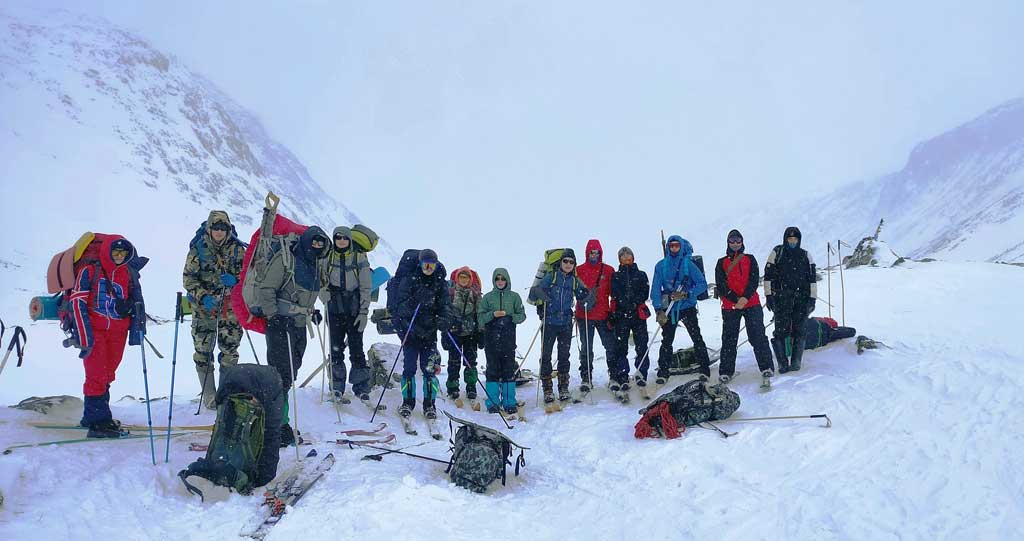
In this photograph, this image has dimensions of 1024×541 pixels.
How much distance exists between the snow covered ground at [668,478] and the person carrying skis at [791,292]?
0.49 m

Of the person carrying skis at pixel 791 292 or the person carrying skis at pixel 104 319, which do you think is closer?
the person carrying skis at pixel 104 319

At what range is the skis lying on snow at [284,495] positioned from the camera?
4.16 meters

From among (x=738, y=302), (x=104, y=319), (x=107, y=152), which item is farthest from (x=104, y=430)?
(x=107, y=152)

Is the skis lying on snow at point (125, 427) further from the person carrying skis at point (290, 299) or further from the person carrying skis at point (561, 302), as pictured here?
the person carrying skis at point (561, 302)

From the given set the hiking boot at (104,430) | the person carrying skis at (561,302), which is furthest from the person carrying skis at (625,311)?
the hiking boot at (104,430)

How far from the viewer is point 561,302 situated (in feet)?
27.7

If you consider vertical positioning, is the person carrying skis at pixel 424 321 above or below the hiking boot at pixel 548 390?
above

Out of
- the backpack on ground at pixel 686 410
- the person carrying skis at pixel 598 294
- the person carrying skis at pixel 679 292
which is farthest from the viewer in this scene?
the person carrying skis at pixel 598 294

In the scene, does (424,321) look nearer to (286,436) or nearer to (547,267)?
(547,267)

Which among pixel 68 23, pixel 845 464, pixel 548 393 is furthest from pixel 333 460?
pixel 68 23

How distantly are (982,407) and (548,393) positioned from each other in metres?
5.03

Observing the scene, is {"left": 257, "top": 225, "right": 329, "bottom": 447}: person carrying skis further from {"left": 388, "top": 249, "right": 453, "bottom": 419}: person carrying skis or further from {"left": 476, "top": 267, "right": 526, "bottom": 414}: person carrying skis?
{"left": 476, "top": 267, "right": 526, "bottom": 414}: person carrying skis

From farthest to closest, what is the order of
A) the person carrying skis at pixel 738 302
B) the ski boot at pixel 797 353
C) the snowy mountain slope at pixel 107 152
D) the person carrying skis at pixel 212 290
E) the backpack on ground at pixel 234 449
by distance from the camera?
the snowy mountain slope at pixel 107 152 → the ski boot at pixel 797 353 → the person carrying skis at pixel 738 302 → the person carrying skis at pixel 212 290 → the backpack on ground at pixel 234 449

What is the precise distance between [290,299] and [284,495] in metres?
2.40
